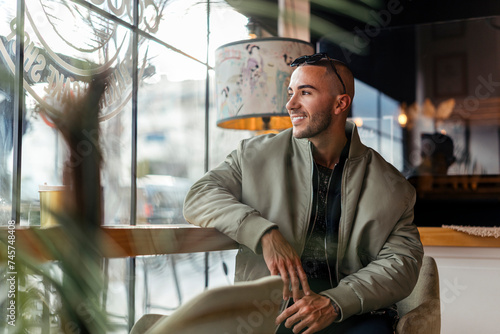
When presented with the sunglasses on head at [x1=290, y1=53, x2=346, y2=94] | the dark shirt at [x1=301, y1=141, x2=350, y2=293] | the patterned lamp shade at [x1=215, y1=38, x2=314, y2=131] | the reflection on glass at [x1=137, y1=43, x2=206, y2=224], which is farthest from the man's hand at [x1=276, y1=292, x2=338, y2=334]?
the reflection on glass at [x1=137, y1=43, x2=206, y2=224]

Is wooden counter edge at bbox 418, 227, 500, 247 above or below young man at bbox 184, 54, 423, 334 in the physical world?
below

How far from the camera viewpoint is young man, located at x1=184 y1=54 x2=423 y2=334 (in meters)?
1.09

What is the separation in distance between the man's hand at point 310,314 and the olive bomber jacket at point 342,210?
31 millimetres

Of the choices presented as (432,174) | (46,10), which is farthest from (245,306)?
(432,174)

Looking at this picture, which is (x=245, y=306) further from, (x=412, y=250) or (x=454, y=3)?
(x=454, y=3)

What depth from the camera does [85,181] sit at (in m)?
0.27

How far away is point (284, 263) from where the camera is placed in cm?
104

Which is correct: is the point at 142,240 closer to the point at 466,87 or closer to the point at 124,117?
the point at 124,117

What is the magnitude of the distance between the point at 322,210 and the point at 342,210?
0.06m

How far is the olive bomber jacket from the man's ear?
7cm

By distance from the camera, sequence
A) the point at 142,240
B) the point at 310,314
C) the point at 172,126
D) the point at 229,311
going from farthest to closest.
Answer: the point at 172,126 < the point at 310,314 < the point at 142,240 < the point at 229,311

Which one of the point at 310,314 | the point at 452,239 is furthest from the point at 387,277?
the point at 452,239

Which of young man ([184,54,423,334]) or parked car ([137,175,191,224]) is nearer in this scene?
young man ([184,54,423,334])

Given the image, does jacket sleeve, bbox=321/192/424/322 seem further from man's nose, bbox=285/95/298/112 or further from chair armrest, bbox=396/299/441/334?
man's nose, bbox=285/95/298/112
